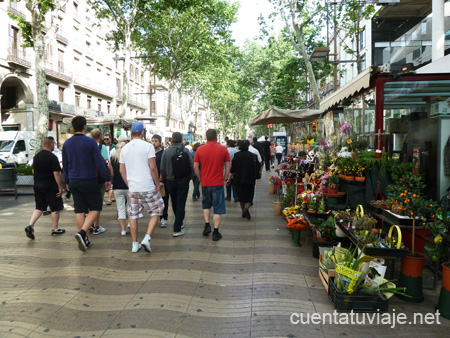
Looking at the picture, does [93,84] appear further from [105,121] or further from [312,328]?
[312,328]

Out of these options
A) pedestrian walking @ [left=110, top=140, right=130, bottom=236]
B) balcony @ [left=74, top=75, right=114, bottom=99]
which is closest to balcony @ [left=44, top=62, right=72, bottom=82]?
balcony @ [left=74, top=75, right=114, bottom=99]

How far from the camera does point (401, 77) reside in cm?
659

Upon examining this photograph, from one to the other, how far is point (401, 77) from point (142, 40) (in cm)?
2576

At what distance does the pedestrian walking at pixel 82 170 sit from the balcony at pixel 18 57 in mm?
22747

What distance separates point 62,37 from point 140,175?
99.7 ft

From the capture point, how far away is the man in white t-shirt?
557 centimetres

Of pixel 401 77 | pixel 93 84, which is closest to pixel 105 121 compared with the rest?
pixel 401 77

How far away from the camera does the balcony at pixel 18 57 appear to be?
24328 mm

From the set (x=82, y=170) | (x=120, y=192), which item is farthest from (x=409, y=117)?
(x=82, y=170)

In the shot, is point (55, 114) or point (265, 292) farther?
point (55, 114)

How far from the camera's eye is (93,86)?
37.2 meters

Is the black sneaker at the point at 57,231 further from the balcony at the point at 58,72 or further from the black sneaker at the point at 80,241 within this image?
the balcony at the point at 58,72

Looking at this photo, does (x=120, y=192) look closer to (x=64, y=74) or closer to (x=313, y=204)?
(x=313, y=204)

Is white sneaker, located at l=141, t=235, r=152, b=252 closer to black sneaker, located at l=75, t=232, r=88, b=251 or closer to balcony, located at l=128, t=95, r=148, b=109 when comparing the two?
black sneaker, located at l=75, t=232, r=88, b=251
